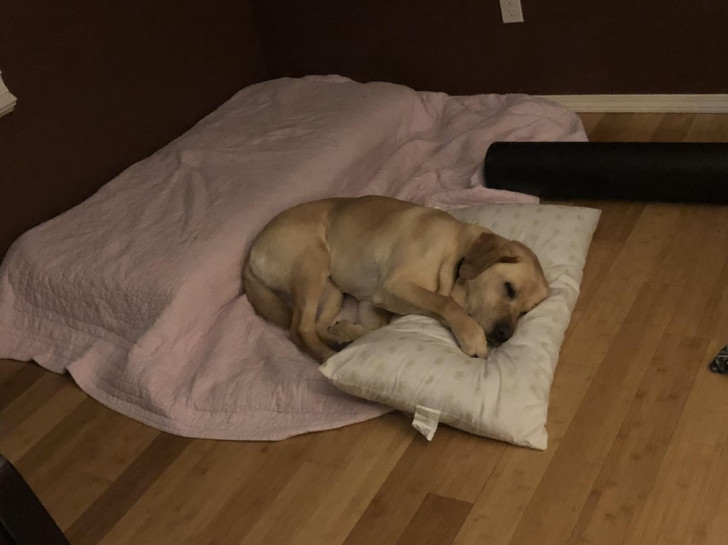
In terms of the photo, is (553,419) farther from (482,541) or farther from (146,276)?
(146,276)

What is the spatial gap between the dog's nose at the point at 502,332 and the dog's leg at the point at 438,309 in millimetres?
36

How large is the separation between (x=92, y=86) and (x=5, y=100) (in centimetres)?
40

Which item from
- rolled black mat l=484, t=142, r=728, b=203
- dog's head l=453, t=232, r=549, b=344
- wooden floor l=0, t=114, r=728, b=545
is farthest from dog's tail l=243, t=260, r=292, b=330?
rolled black mat l=484, t=142, r=728, b=203

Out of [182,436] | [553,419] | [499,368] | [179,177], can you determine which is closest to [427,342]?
[499,368]

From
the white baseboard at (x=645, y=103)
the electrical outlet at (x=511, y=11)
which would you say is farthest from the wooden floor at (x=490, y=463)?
the electrical outlet at (x=511, y=11)

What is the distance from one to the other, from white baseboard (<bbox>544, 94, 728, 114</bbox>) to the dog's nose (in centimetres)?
153

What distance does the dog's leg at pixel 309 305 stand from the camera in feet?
7.89

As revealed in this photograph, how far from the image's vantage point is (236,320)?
2.61m

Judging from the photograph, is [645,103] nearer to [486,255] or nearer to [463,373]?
[486,255]

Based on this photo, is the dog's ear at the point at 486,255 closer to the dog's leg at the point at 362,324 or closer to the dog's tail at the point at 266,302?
the dog's leg at the point at 362,324

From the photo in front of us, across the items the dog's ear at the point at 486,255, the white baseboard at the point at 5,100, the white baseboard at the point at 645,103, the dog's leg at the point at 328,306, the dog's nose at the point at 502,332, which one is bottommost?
the white baseboard at the point at 645,103

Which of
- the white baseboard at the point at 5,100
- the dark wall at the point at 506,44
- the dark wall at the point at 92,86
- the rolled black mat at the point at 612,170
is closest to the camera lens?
the rolled black mat at the point at 612,170

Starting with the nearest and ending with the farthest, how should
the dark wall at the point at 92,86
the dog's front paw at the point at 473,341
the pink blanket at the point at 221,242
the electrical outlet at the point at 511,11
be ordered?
1. the dog's front paw at the point at 473,341
2. the pink blanket at the point at 221,242
3. the dark wall at the point at 92,86
4. the electrical outlet at the point at 511,11

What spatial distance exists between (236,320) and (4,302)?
2.79ft
